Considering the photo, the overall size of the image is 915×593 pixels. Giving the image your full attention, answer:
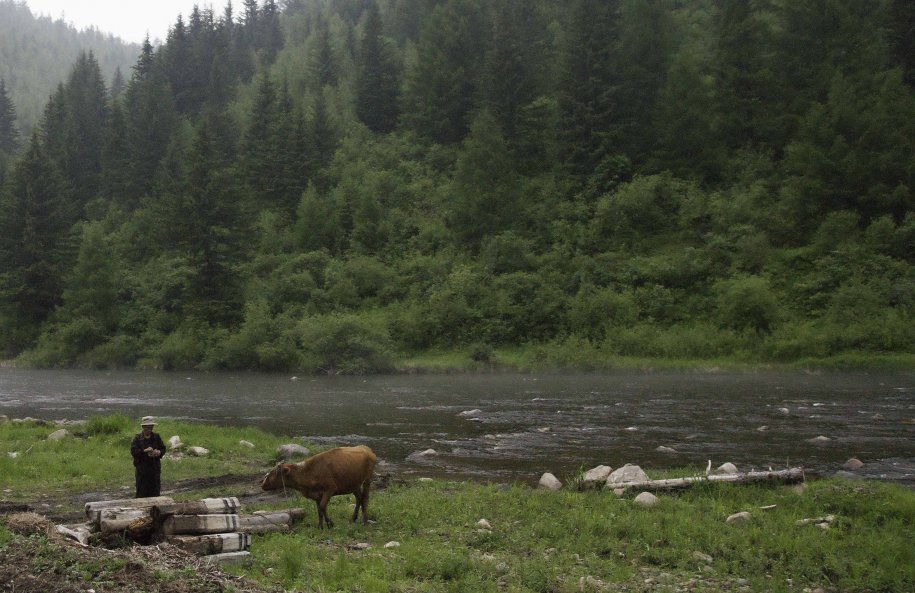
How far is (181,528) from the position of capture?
28.4 ft

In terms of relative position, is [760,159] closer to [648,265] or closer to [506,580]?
[648,265]

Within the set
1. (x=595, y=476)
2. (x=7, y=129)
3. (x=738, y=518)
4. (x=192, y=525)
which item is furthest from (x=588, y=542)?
(x=7, y=129)

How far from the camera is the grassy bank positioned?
27.3 ft

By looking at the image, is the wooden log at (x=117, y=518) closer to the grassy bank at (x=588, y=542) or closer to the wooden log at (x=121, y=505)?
the wooden log at (x=121, y=505)

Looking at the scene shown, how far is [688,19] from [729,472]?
232 feet

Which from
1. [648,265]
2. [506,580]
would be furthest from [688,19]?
[506,580]

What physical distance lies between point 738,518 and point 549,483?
3.94 meters

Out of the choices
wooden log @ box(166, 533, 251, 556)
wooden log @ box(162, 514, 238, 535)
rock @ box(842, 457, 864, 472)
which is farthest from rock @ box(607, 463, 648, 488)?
wooden log @ box(162, 514, 238, 535)

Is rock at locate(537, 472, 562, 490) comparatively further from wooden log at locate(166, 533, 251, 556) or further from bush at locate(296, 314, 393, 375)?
bush at locate(296, 314, 393, 375)

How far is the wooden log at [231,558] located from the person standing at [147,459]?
13.3ft

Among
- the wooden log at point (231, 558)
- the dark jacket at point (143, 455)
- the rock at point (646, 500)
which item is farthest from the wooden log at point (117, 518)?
the rock at point (646, 500)

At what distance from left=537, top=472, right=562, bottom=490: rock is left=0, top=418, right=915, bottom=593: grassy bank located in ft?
1.87

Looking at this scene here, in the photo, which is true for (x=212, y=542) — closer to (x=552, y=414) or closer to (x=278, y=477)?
(x=278, y=477)

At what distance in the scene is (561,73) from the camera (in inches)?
2450
